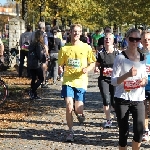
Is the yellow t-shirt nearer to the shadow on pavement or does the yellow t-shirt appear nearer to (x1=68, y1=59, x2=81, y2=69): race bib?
(x1=68, y1=59, x2=81, y2=69): race bib

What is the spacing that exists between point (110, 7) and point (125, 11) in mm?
4301

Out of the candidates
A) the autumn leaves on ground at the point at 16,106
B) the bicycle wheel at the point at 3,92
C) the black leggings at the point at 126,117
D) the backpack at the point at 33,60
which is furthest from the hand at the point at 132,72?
the backpack at the point at 33,60

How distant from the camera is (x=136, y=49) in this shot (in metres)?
6.14

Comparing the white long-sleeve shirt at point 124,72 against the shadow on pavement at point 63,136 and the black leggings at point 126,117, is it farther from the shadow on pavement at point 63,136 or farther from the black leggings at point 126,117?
the shadow on pavement at point 63,136

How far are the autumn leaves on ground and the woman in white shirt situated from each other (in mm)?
3877

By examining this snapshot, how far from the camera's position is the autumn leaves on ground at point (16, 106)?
1033 centimetres

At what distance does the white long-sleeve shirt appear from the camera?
6086mm

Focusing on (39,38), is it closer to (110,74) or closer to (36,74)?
(36,74)

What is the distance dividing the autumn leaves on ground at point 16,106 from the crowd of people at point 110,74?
559 millimetres

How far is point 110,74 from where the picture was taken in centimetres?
923

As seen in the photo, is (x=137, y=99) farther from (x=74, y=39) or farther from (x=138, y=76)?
(x=74, y=39)

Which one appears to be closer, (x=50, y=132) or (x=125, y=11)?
(x=50, y=132)

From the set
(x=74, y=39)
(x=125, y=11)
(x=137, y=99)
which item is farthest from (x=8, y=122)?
A: (x=125, y=11)

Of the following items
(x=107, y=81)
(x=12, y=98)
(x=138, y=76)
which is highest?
(x=138, y=76)
